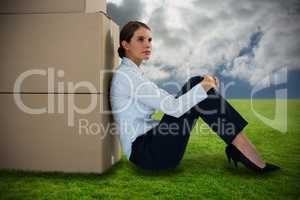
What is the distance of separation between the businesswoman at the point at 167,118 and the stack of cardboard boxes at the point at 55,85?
0.15 m

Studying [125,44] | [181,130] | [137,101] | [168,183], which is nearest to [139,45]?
[125,44]

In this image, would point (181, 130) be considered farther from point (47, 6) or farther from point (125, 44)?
point (47, 6)

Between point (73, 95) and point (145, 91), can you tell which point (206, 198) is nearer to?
point (145, 91)

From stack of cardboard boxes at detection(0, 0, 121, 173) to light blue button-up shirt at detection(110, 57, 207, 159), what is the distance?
0.10 metres

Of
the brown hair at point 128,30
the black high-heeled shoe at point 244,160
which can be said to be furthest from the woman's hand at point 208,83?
the brown hair at point 128,30

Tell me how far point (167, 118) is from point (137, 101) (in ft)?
0.71

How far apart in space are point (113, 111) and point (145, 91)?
0.29m

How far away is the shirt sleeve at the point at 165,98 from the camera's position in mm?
2305

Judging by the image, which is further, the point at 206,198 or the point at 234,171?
the point at 234,171

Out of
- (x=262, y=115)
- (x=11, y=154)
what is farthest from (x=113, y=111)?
(x=262, y=115)

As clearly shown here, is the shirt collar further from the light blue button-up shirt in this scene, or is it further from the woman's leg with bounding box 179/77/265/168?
the woman's leg with bounding box 179/77/265/168

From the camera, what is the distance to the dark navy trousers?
2.35m

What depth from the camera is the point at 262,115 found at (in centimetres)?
643

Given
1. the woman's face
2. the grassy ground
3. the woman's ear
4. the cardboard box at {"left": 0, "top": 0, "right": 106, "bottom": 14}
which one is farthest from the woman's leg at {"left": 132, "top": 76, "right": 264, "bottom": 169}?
the cardboard box at {"left": 0, "top": 0, "right": 106, "bottom": 14}
